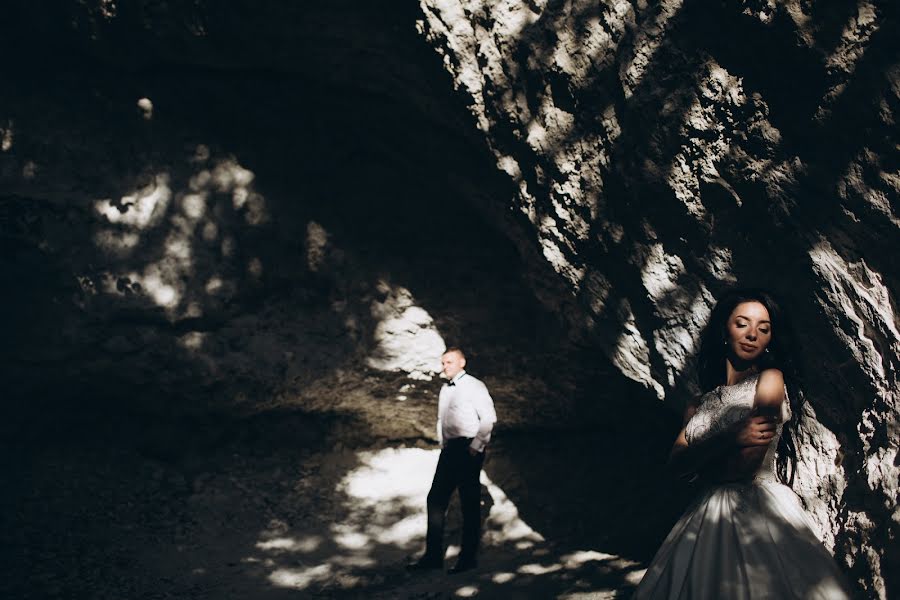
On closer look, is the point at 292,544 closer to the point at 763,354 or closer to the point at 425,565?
the point at 425,565

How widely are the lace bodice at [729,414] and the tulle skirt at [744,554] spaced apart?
8 cm

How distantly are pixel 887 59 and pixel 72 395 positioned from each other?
5707 millimetres

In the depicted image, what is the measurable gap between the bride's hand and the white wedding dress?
46mm

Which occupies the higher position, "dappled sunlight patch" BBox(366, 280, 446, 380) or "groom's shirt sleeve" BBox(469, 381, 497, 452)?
"dappled sunlight patch" BBox(366, 280, 446, 380)

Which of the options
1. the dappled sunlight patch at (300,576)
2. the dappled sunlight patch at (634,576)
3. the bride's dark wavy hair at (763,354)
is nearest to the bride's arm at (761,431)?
the bride's dark wavy hair at (763,354)

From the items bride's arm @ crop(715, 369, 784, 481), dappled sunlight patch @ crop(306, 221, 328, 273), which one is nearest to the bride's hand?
bride's arm @ crop(715, 369, 784, 481)

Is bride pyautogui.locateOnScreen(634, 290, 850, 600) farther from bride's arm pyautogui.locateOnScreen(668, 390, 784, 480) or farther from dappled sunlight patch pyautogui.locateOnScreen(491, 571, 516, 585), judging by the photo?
dappled sunlight patch pyautogui.locateOnScreen(491, 571, 516, 585)

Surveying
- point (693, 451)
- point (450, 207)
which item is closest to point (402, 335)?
point (450, 207)

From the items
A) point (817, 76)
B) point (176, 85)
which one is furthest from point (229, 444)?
point (817, 76)

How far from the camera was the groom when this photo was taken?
454 centimetres

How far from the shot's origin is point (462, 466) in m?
4.58

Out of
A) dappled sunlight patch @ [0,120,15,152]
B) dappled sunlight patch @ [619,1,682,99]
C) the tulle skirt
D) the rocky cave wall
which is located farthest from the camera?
dappled sunlight patch @ [0,120,15,152]

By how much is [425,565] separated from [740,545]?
285 cm

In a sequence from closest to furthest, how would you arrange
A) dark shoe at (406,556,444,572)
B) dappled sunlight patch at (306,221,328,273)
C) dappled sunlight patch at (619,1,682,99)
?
1. dappled sunlight patch at (619,1,682,99)
2. dark shoe at (406,556,444,572)
3. dappled sunlight patch at (306,221,328,273)
